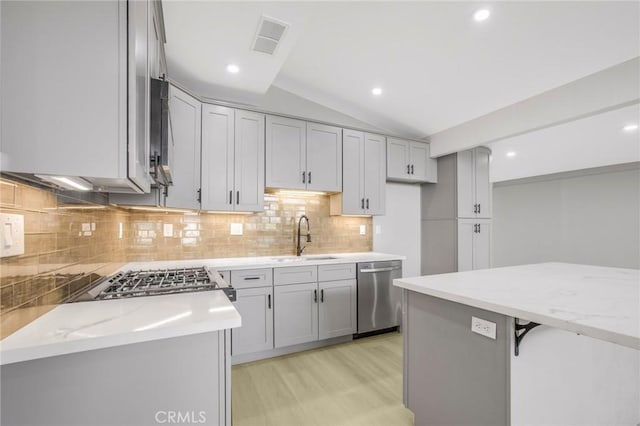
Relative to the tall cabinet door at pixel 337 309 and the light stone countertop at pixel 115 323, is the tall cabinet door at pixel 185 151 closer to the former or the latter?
the light stone countertop at pixel 115 323

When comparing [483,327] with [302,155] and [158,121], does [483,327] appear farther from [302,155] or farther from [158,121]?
[302,155]

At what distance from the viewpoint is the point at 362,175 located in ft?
11.4

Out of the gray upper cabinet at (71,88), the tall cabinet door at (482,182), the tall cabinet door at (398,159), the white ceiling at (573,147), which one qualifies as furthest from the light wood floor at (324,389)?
the white ceiling at (573,147)

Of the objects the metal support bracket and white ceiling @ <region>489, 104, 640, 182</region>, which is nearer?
the metal support bracket

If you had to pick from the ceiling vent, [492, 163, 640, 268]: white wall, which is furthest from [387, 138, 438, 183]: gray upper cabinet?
[492, 163, 640, 268]: white wall

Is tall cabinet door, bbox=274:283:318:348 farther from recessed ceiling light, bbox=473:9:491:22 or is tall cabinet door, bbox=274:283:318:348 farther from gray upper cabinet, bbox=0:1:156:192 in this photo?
recessed ceiling light, bbox=473:9:491:22

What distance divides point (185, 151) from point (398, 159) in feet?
8.56

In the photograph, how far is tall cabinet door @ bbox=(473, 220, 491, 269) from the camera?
403 cm

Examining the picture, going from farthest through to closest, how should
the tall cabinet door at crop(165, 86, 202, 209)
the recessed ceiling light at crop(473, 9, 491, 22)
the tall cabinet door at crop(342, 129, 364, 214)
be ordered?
the tall cabinet door at crop(342, 129, 364, 214)
the tall cabinet door at crop(165, 86, 202, 209)
the recessed ceiling light at crop(473, 9, 491, 22)

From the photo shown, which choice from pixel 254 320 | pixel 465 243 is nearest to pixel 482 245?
pixel 465 243

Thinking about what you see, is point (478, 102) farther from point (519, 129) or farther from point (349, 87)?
point (349, 87)

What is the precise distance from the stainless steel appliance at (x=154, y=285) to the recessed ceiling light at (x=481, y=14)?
254 cm

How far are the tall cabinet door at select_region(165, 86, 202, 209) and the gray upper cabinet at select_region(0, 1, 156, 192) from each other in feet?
4.60

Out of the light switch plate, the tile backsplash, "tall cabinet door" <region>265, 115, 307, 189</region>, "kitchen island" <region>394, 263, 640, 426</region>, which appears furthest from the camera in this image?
"tall cabinet door" <region>265, 115, 307, 189</region>
